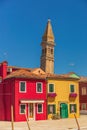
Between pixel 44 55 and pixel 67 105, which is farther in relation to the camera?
pixel 44 55

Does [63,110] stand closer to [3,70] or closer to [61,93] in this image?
[61,93]

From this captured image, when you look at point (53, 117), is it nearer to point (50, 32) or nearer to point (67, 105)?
point (67, 105)

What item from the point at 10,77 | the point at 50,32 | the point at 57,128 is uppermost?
the point at 50,32

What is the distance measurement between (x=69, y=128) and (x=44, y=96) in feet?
38.4

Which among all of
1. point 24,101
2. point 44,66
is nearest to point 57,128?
point 24,101

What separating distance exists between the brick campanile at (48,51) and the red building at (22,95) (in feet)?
153

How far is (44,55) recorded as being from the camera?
88812mm

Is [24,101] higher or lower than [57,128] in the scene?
higher

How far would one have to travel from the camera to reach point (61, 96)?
40.3m

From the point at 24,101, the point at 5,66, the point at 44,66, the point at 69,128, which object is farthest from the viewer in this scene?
the point at 44,66

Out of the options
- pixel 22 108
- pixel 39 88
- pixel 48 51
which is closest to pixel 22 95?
pixel 22 108

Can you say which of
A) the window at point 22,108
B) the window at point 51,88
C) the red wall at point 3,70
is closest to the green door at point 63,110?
the window at point 51,88

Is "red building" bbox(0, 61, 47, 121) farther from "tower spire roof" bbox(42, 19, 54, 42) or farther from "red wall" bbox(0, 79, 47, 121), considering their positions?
"tower spire roof" bbox(42, 19, 54, 42)

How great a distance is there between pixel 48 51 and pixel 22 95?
52.4m
